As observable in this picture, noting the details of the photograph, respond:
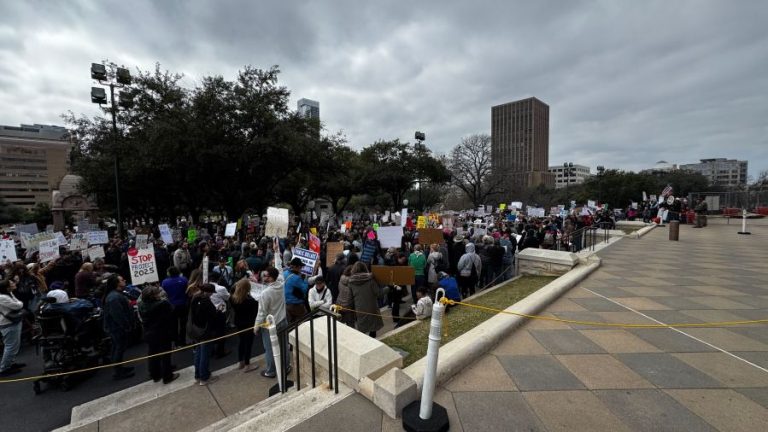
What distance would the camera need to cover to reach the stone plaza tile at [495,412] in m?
2.96

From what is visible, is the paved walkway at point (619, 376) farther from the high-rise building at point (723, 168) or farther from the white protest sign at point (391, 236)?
the high-rise building at point (723, 168)

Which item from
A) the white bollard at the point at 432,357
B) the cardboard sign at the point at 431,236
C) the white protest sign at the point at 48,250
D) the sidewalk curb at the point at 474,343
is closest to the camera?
the white bollard at the point at 432,357

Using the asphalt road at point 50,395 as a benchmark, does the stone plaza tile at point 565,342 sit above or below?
above

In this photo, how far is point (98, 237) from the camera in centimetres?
1316

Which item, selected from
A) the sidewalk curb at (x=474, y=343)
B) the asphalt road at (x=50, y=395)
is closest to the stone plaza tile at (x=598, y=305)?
the sidewalk curb at (x=474, y=343)

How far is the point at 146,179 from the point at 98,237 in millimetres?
8158

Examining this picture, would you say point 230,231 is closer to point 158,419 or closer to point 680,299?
point 158,419

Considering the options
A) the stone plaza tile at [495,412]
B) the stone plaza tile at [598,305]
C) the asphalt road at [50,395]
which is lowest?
the asphalt road at [50,395]

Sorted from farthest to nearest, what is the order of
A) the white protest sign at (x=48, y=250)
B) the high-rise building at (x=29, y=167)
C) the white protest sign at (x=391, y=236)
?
the high-rise building at (x=29, y=167), the white protest sign at (x=391, y=236), the white protest sign at (x=48, y=250)

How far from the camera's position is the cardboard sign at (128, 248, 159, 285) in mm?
7504

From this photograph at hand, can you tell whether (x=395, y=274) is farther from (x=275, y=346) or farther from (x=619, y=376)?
(x=619, y=376)

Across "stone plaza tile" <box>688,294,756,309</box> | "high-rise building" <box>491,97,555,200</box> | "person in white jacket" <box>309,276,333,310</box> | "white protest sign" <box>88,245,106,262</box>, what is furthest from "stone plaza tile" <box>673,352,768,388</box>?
"high-rise building" <box>491,97,555,200</box>

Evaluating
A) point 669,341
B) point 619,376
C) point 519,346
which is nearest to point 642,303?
point 669,341

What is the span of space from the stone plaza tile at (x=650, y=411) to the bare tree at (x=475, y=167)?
1559 inches
